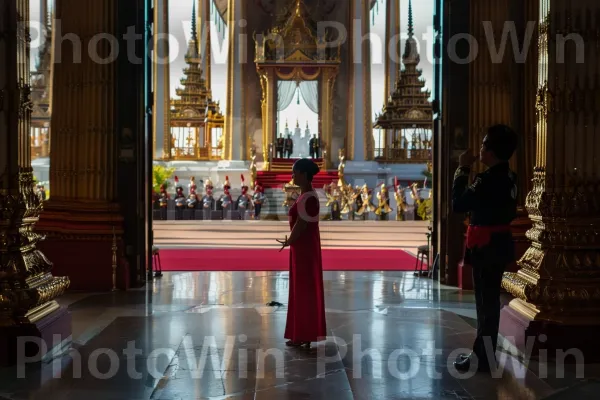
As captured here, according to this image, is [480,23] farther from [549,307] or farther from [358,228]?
[358,228]

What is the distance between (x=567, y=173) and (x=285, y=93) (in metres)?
22.8

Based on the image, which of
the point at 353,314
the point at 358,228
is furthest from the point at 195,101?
the point at 353,314

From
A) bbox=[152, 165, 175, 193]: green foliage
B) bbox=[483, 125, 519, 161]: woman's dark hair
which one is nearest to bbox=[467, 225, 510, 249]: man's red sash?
bbox=[483, 125, 519, 161]: woman's dark hair

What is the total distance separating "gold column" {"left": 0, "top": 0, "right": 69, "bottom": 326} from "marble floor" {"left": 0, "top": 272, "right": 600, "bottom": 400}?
44 centimetres

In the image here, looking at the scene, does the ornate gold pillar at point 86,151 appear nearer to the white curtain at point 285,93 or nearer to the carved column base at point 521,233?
the carved column base at point 521,233

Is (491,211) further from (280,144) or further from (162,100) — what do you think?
(162,100)

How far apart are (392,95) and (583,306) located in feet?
77.0

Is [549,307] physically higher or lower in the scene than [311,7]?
lower

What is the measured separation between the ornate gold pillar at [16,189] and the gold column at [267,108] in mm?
→ 21988

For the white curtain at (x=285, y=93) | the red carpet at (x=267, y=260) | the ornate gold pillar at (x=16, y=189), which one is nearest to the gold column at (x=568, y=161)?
the ornate gold pillar at (x=16, y=189)

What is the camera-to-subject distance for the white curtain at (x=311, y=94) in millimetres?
27984

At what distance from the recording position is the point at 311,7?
28.6 meters

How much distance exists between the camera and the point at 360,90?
27703 mm

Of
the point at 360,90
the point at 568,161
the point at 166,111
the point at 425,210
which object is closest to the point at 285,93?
the point at 360,90
